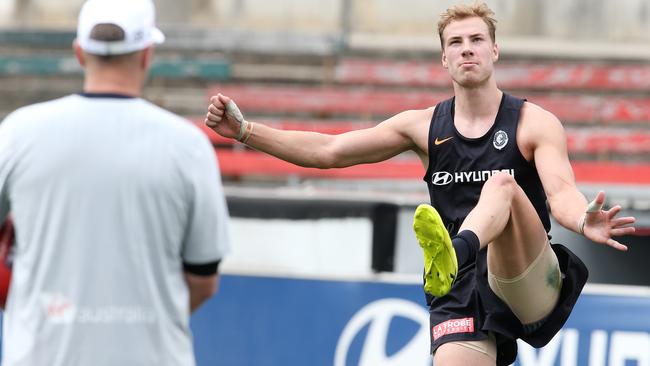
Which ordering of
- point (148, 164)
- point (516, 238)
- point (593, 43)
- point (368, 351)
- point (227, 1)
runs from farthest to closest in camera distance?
point (227, 1), point (593, 43), point (368, 351), point (516, 238), point (148, 164)

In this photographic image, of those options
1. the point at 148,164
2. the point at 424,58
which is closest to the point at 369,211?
the point at 148,164

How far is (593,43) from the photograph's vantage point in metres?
13.7

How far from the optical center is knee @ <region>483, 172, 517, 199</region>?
16.0ft

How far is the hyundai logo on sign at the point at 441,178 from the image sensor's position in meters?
5.32

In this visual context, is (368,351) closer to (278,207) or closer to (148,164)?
(278,207)

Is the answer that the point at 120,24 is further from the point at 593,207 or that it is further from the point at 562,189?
the point at 562,189

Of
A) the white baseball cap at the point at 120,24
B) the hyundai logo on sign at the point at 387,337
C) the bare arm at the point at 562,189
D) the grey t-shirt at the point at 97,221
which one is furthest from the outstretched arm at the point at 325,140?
the hyundai logo on sign at the point at 387,337

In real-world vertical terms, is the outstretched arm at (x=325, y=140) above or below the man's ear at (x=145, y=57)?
below

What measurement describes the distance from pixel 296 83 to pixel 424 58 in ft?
4.79

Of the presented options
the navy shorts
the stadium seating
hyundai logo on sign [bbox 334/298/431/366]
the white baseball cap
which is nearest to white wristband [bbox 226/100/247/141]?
the navy shorts

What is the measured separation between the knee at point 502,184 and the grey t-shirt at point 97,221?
5.69 ft

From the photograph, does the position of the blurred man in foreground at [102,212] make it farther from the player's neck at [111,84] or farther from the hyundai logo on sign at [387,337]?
the hyundai logo on sign at [387,337]

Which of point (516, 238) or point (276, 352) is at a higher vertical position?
point (516, 238)

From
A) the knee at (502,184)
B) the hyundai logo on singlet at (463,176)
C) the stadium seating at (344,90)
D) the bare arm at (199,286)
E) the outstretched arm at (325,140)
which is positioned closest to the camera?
the bare arm at (199,286)
